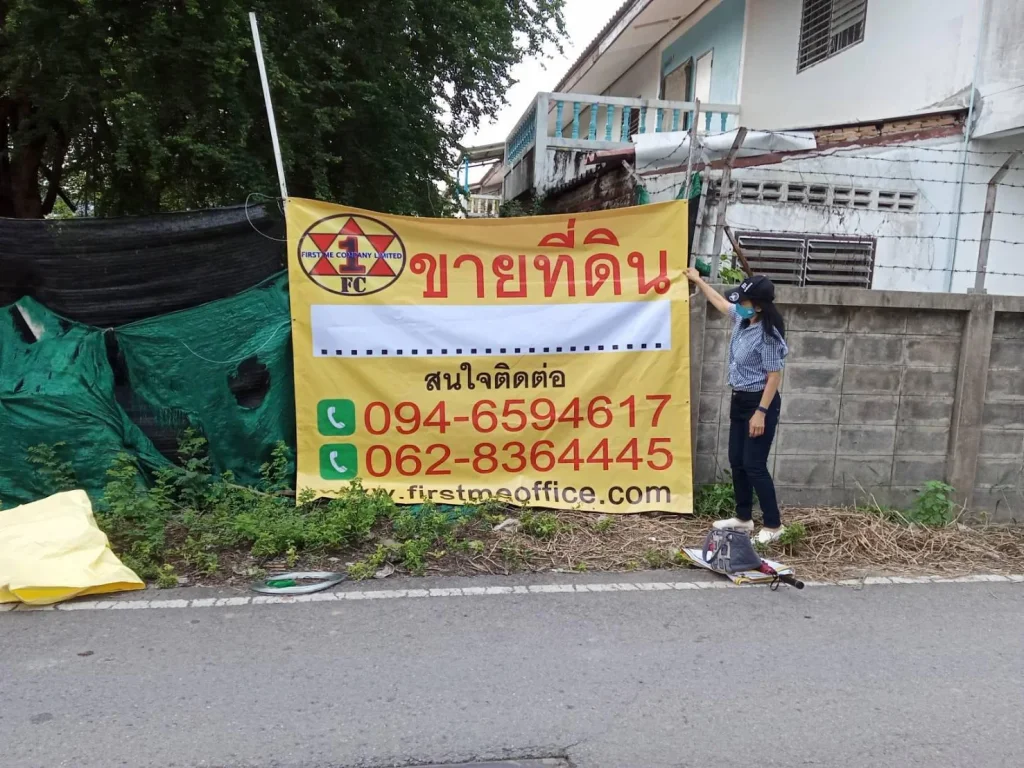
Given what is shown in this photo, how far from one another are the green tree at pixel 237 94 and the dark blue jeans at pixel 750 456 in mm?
4862

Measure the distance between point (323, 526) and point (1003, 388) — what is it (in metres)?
5.04

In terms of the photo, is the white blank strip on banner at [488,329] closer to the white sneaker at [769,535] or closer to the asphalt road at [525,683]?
the white sneaker at [769,535]

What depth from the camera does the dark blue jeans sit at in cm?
482

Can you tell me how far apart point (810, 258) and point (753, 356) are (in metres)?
4.24

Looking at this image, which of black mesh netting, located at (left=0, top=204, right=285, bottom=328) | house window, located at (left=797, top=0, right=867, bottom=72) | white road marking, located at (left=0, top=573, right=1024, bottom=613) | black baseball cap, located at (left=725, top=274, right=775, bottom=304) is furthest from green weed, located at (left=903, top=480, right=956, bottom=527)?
house window, located at (left=797, top=0, right=867, bottom=72)

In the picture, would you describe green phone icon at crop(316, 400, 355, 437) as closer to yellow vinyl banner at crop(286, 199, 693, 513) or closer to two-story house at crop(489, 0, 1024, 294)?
yellow vinyl banner at crop(286, 199, 693, 513)

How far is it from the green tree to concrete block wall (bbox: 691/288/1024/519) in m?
4.62

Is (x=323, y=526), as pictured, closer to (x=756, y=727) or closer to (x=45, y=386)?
(x=45, y=386)

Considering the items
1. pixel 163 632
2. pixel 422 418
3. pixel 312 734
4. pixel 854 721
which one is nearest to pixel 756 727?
pixel 854 721

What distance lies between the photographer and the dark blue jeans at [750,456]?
482 centimetres

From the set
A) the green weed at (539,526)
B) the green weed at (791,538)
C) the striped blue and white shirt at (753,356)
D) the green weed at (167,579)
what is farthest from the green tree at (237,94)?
the green weed at (791,538)

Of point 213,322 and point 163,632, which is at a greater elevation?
point 213,322

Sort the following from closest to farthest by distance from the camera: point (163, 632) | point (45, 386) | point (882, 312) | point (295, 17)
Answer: point (163, 632) < point (45, 386) < point (882, 312) < point (295, 17)

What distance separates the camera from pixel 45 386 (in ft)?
15.9
